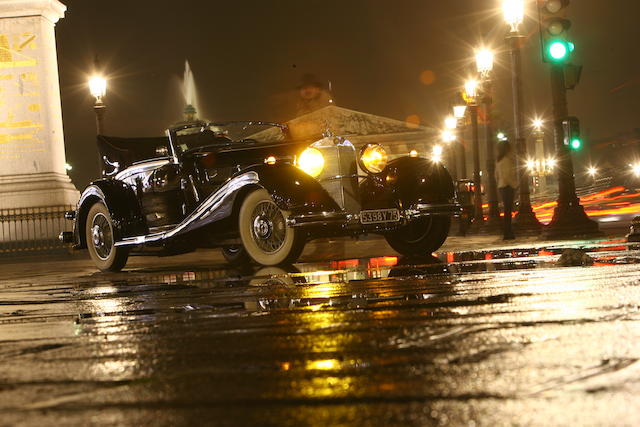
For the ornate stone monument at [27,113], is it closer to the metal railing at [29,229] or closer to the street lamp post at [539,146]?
the metal railing at [29,229]

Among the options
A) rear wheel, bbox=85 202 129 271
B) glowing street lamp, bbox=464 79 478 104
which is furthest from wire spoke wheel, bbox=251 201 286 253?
glowing street lamp, bbox=464 79 478 104

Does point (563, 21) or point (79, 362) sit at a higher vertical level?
point (563, 21)

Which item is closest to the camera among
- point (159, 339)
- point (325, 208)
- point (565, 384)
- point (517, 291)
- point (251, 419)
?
point (251, 419)

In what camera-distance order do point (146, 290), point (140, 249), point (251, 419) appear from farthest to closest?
1. point (140, 249)
2. point (146, 290)
3. point (251, 419)

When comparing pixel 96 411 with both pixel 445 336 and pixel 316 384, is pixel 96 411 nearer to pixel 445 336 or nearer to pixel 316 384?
pixel 316 384

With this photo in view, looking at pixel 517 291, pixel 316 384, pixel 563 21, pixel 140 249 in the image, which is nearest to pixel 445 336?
pixel 316 384

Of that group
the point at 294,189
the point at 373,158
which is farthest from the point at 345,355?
the point at 373,158

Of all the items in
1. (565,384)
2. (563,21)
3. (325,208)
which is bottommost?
(565,384)

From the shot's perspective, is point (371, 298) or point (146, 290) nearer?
point (371, 298)

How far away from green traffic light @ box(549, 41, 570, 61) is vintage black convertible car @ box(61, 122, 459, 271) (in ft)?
14.6

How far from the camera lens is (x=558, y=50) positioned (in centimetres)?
1449

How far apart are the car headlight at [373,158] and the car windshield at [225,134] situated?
1165mm

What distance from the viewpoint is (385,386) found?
112 inches

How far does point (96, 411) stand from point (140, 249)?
375 inches
